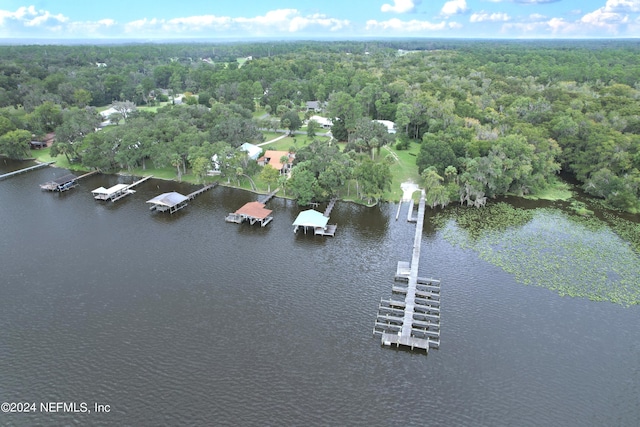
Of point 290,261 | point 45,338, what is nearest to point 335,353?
point 290,261

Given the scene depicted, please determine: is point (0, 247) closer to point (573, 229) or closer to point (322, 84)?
point (573, 229)

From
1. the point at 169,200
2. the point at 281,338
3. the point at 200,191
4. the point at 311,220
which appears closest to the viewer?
the point at 281,338

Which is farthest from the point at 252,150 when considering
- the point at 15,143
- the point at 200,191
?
the point at 15,143

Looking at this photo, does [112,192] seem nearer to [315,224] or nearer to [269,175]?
[269,175]

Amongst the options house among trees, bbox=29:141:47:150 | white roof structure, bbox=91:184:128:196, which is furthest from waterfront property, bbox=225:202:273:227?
house among trees, bbox=29:141:47:150

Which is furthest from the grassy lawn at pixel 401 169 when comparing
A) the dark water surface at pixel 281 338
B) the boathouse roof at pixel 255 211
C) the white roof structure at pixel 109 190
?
the white roof structure at pixel 109 190
